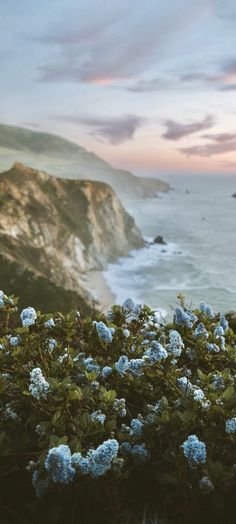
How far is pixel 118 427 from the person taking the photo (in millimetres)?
3803

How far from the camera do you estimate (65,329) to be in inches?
193

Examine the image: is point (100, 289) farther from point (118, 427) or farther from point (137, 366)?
point (118, 427)

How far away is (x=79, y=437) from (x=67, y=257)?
6520 centimetres

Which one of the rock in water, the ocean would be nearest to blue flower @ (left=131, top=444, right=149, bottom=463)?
the ocean

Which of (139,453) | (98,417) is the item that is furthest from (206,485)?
(98,417)

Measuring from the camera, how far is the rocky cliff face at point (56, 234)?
159ft

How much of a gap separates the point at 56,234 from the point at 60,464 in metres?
69.4

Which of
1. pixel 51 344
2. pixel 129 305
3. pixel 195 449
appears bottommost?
pixel 195 449

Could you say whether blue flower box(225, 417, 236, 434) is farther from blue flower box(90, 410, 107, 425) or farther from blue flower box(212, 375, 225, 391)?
blue flower box(90, 410, 107, 425)

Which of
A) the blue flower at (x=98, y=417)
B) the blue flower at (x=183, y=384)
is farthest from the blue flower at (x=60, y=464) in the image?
the blue flower at (x=183, y=384)

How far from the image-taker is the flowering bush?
2.89 metres

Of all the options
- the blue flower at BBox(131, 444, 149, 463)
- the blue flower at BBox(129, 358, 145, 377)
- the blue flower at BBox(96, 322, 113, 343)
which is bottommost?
the blue flower at BBox(131, 444, 149, 463)

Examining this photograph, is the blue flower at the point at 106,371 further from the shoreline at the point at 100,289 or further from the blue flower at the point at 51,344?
the shoreline at the point at 100,289

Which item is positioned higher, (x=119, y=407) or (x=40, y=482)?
(x=119, y=407)
